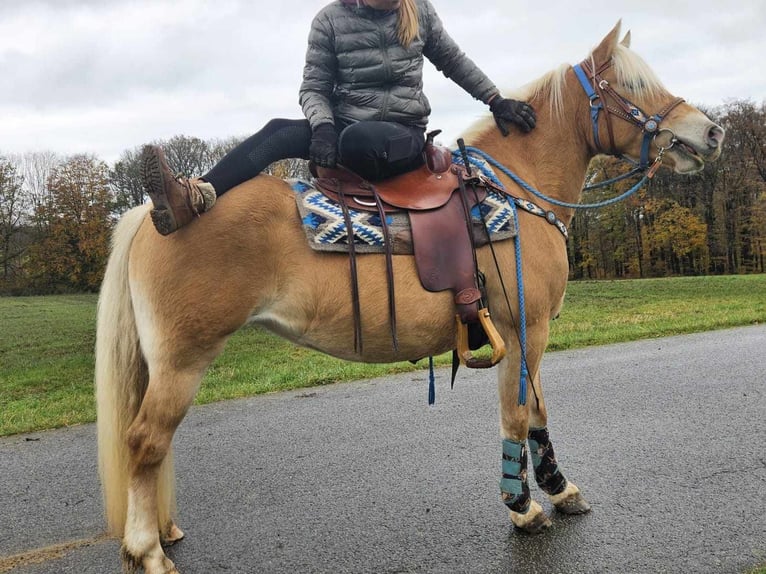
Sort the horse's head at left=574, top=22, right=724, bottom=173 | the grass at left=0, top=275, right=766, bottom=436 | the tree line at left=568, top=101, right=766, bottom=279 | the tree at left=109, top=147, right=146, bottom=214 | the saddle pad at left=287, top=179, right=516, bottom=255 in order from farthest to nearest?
the tree at left=109, top=147, right=146, bottom=214 → the tree line at left=568, top=101, right=766, bottom=279 → the grass at left=0, top=275, right=766, bottom=436 → the horse's head at left=574, top=22, right=724, bottom=173 → the saddle pad at left=287, top=179, right=516, bottom=255

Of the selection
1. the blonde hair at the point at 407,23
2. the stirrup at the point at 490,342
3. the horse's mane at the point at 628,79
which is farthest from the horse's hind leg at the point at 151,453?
the horse's mane at the point at 628,79

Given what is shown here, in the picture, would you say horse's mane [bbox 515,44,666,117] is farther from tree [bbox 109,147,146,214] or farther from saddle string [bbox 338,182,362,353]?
tree [bbox 109,147,146,214]

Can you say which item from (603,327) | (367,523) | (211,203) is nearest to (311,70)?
(211,203)

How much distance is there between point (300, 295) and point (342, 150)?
2.61ft

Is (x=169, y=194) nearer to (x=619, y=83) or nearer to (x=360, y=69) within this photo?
(x=360, y=69)

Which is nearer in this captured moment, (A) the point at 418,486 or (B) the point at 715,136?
(B) the point at 715,136

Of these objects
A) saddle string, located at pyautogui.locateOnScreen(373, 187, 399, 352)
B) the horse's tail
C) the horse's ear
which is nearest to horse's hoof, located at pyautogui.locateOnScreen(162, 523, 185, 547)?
the horse's tail

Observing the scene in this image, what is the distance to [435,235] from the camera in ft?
9.57

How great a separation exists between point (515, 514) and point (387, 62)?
2665 mm

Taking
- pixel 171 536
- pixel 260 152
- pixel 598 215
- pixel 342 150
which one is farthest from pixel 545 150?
pixel 598 215

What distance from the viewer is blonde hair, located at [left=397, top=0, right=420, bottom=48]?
295cm

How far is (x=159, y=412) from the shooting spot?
2.62m

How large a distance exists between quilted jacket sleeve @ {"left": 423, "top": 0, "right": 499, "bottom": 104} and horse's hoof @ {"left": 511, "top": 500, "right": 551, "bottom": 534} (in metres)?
2.49

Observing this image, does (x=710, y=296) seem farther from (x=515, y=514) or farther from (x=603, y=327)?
(x=515, y=514)
